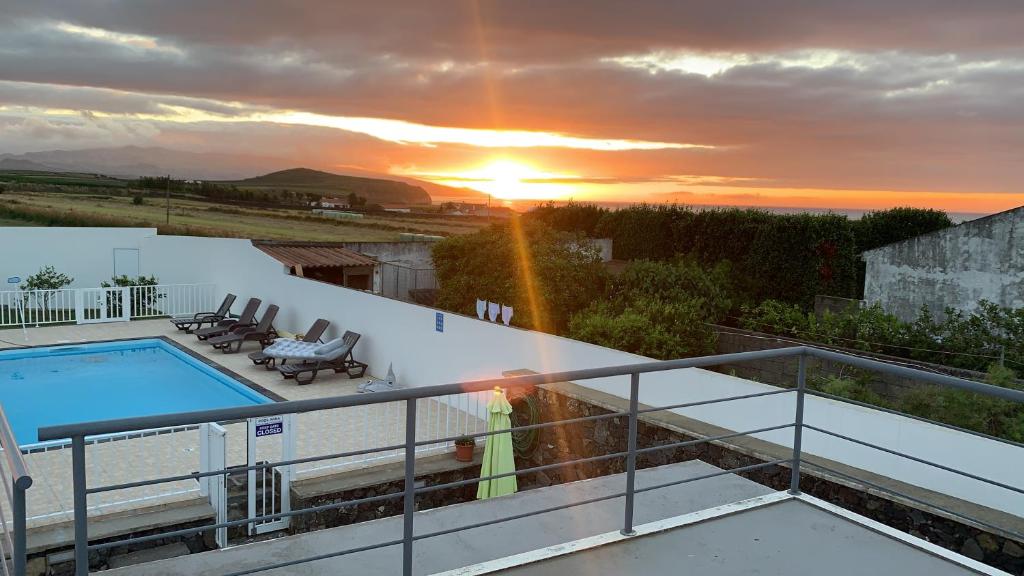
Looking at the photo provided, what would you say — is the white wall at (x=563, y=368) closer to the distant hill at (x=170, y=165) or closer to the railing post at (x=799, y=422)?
the railing post at (x=799, y=422)

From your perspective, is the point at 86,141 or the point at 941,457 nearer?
the point at 941,457

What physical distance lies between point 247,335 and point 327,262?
10.4ft

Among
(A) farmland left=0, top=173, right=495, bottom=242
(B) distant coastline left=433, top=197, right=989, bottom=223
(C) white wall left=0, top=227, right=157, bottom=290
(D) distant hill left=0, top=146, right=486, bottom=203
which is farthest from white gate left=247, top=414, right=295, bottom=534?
(D) distant hill left=0, top=146, right=486, bottom=203

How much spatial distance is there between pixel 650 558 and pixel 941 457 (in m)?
3.12

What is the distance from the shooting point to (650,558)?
10.0 ft

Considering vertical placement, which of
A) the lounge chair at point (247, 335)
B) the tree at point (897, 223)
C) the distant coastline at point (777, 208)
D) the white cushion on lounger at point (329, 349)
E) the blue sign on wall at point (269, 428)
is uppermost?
the distant coastline at point (777, 208)

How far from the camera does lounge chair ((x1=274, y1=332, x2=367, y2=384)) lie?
1149 cm

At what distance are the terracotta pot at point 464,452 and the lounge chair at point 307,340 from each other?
5.37 metres

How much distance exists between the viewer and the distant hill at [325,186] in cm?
3400

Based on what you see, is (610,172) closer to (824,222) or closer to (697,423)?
(824,222)

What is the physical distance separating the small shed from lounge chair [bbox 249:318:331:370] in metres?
2.88

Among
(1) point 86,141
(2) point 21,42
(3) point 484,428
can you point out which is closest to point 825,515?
(3) point 484,428

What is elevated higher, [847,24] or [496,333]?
[847,24]

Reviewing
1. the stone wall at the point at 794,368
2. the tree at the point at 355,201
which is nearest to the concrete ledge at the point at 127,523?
the stone wall at the point at 794,368
